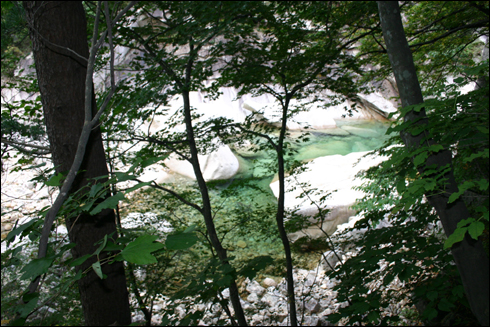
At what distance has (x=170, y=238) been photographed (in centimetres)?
76

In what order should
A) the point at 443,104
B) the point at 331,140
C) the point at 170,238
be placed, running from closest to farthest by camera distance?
the point at 170,238 < the point at 443,104 < the point at 331,140

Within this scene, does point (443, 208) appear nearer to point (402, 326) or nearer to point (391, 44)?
point (391, 44)

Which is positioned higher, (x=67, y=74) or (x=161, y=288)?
(x=67, y=74)

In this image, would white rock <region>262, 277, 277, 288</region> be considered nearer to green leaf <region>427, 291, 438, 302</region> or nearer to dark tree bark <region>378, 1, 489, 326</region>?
green leaf <region>427, 291, 438, 302</region>

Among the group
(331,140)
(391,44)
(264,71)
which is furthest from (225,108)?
(391,44)

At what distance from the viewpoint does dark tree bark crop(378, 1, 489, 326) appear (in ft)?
6.37

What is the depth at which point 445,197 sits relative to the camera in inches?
77.6

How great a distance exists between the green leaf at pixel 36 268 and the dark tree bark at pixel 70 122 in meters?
1.08

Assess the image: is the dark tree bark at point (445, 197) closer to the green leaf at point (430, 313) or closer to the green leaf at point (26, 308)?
the green leaf at point (430, 313)

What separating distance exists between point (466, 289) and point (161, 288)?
321 centimetres

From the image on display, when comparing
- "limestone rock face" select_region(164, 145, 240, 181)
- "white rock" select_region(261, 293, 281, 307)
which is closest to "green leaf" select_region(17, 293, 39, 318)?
"white rock" select_region(261, 293, 281, 307)

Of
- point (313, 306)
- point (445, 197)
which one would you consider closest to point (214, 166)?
point (313, 306)

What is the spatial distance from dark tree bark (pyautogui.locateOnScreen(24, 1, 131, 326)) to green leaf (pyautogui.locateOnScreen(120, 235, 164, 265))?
1.23 m

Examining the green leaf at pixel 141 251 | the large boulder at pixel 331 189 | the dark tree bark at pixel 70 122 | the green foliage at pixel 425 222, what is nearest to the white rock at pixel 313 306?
the large boulder at pixel 331 189
